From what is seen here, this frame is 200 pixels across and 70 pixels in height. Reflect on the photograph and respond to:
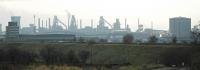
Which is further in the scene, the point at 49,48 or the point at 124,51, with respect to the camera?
the point at 124,51

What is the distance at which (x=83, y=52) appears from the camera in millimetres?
68938

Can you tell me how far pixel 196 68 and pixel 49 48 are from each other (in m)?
38.2

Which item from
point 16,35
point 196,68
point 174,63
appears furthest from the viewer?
point 16,35

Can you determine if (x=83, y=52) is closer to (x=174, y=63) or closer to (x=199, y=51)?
(x=174, y=63)

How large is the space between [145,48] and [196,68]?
43.7 metres

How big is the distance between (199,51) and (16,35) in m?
121

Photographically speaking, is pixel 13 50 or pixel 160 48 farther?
pixel 160 48

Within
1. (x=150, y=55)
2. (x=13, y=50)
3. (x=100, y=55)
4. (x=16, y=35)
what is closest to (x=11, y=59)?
(x=13, y=50)

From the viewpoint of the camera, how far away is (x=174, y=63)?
57875mm

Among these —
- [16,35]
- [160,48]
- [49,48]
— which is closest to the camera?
[49,48]

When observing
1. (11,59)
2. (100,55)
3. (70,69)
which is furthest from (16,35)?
(70,69)

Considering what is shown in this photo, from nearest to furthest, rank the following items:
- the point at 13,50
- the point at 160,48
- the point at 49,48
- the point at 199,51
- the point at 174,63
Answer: the point at 199,51 < the point at 174,63 < the point at 13,50 < the point at 49,48 < the point at 160,48

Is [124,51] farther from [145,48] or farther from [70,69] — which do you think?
[70,69]

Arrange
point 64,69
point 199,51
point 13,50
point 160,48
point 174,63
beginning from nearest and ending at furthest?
1. point 64,69
2. point 199,51
3. point 174,63
4. point 13,50
5. point 160,48
